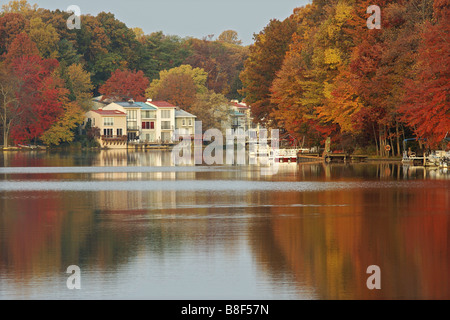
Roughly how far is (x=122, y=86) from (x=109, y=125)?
1469cm

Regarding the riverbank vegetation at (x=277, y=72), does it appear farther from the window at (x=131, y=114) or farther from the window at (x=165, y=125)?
the window at (x=131, y=114)

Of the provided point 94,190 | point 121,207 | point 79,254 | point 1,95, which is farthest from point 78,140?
point 79,254

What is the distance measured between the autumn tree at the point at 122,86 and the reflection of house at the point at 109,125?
35.8 feet

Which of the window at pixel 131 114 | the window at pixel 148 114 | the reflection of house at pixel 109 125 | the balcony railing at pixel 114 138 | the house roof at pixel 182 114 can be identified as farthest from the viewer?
the house roof at pixel 182 114

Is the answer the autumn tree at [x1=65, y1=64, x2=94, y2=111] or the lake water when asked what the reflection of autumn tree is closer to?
the lake water

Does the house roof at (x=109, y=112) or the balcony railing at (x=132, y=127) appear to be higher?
the house roof at (x=109, y=112)

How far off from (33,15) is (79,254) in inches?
5169

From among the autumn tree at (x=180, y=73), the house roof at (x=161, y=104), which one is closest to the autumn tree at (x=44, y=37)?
the house roof at (x=161, y=104)

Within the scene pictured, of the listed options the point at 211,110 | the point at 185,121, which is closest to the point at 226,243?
the point at 185,121

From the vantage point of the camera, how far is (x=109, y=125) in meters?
134

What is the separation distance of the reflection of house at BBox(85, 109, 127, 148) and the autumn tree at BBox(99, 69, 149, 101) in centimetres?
1091

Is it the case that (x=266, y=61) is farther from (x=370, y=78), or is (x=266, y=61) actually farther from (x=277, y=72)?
(x=370, y=78)

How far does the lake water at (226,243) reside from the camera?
13.1m
